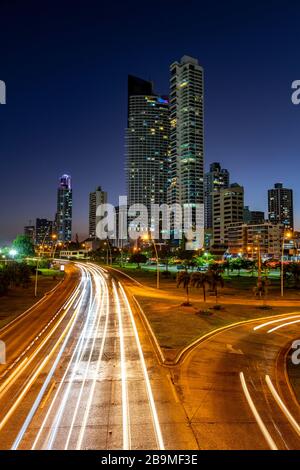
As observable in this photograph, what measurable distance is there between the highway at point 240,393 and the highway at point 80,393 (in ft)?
5.60

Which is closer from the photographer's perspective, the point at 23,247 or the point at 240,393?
the point at 240,393

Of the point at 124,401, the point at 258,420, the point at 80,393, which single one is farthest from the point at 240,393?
the point at 80,393

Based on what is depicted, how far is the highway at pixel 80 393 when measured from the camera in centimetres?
1345

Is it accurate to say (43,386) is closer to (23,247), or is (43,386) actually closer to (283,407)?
(283,407)

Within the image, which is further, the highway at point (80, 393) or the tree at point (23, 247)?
the tree at point (23, 247)

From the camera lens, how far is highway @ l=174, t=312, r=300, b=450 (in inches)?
533

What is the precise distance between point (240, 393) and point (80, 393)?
8320 millimetres

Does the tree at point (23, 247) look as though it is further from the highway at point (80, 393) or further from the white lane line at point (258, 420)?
the white lane line at point (258, 420)

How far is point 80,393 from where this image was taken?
1778 cm

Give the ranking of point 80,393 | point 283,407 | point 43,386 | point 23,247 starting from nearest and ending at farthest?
point 283,407 < point 80,393 < point 43,386 < point 23,247

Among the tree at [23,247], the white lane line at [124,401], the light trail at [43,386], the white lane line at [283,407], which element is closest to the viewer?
the white lane line at [124,401]

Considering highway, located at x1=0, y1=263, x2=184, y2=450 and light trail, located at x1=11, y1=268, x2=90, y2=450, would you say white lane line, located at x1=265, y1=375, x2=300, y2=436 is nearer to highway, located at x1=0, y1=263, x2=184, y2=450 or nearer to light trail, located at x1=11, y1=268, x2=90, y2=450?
highway, located at x1=0, y1=263, x2=184, y2=450

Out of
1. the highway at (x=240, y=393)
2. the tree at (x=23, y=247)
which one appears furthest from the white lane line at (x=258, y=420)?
the tree at (x=23, y=247)

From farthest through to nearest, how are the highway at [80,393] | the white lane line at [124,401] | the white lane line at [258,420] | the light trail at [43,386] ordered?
1. the light trail at [43,386]
2. the highway at [80,393]
3. the white lane line at [124,401]
4. the white lane line at [258,420]
